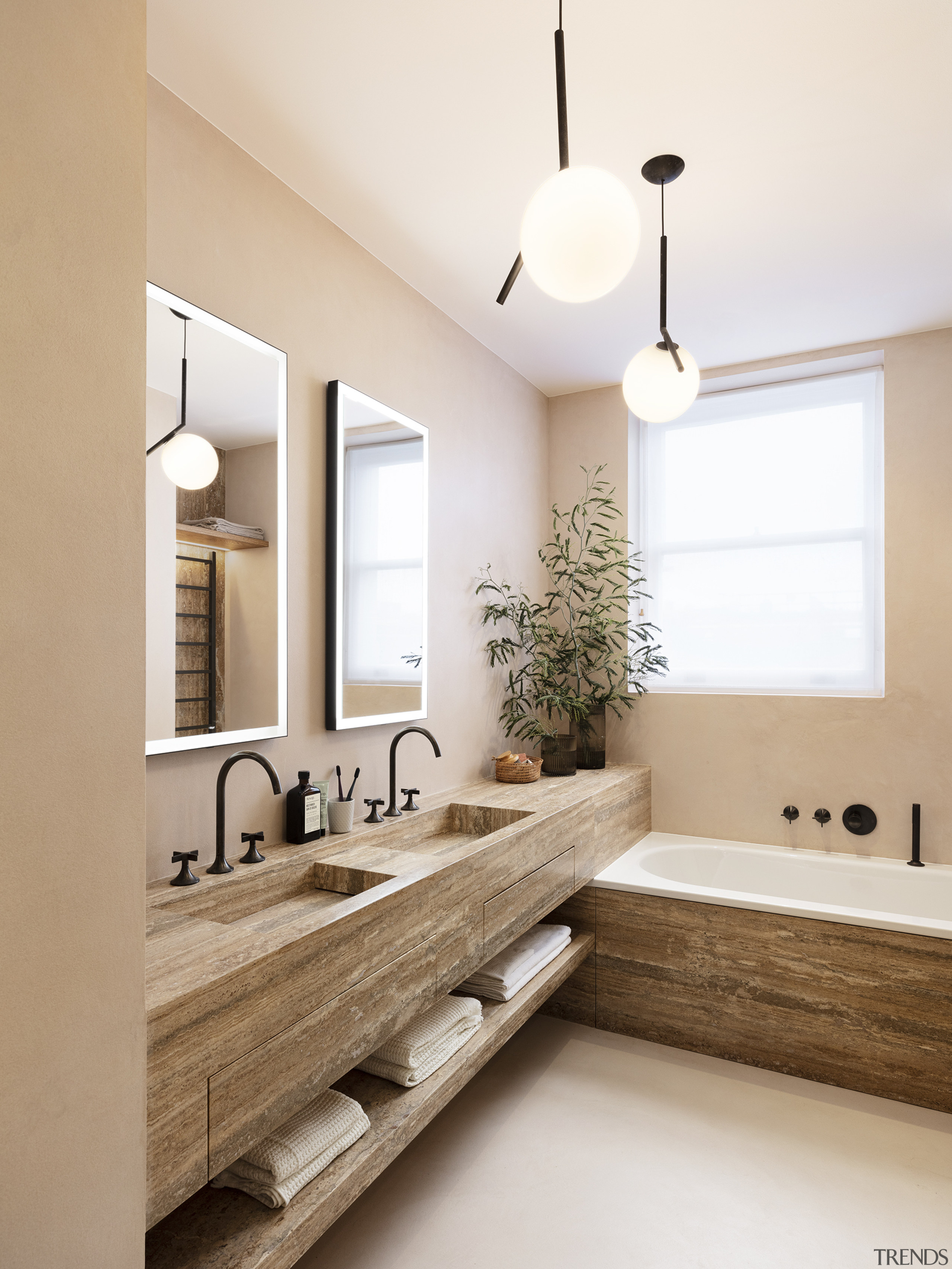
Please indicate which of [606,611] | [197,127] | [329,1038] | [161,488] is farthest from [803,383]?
[329,1038]

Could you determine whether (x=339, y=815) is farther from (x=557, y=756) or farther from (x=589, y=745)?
(x=589, y=745)

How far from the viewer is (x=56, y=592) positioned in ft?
2.91

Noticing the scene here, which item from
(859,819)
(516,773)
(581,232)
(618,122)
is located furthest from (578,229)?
(859,819)

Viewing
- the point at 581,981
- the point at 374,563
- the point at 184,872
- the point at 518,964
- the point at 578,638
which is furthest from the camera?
the point at 578,638

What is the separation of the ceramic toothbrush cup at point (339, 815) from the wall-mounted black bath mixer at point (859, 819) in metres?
2.25

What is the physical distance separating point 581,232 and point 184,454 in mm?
1045

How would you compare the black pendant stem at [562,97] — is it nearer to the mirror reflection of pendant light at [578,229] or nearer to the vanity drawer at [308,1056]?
the mirror reflection of pendant light at [578,229]

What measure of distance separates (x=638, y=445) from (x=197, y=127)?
2.56 metres

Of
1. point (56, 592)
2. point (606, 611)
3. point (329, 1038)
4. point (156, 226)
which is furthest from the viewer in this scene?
point (606, 611)

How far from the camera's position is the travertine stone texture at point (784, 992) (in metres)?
2.32

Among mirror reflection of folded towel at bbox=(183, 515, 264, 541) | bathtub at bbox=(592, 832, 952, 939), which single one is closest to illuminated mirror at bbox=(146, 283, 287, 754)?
mirror reflection of folded towel at bbox=(183, 515, 264, 541)

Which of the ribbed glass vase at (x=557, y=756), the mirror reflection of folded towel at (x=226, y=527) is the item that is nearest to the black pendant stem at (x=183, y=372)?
the mirror reflection of folded towel at (x=226, y=527)

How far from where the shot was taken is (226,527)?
189 cm

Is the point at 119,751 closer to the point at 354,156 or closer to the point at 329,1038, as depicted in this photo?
the point at 329,1038
